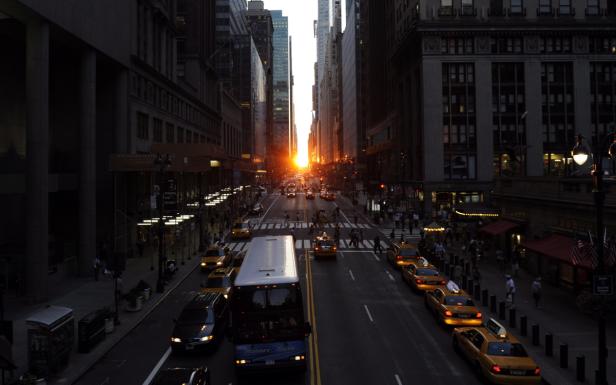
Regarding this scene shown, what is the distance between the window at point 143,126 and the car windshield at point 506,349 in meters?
36.4

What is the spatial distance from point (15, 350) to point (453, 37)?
64.2 meters

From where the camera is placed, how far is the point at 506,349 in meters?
14.3

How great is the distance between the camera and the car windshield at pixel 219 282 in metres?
23.5

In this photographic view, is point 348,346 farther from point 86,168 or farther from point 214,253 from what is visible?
point 86,168

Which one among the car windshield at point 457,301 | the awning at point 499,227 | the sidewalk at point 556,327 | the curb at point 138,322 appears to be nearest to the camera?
the sidewalk at point 556,327

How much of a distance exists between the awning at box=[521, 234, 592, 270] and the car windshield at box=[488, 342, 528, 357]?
27.4 feet

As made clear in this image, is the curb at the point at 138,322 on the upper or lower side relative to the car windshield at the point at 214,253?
lower

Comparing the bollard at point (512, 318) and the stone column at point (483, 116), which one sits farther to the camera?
the stone column at point (483, 116)

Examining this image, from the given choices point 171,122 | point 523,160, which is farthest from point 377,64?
point 171,122

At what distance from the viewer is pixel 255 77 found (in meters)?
154

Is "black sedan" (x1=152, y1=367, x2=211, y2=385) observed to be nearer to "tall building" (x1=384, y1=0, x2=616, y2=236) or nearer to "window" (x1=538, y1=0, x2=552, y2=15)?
"tall building" (x1=384, y1=0, x2=616, y2=236)

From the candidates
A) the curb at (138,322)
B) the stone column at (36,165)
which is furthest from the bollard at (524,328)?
the stone column at (36,165)

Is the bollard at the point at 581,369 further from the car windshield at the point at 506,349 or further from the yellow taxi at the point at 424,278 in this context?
the yellow taxi at the point at 424,278

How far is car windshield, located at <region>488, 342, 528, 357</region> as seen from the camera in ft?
46.4
